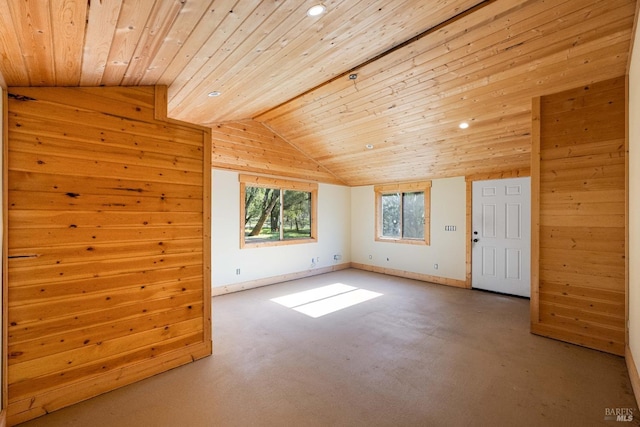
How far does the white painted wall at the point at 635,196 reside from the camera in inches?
86.5

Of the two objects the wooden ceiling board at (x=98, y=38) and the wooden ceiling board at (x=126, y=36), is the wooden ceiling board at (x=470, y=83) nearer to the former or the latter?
the wooden ceiling board at (x=126, y=36)

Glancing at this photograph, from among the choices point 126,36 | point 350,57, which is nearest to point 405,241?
point 350,57

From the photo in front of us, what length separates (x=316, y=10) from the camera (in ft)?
6.12

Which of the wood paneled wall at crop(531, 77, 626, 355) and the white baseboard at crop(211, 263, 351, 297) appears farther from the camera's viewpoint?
the white baseboard at crop(211, 263, 351, 297)

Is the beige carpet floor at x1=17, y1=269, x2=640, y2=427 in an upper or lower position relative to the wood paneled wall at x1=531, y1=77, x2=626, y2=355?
lower

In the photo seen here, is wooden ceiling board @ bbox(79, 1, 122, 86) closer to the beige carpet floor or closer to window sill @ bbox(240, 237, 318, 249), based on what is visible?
the beige carpet floor

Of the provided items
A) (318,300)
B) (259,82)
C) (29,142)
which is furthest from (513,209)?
(29,142)

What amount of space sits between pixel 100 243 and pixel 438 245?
215 inches

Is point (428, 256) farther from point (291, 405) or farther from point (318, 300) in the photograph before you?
point (291, 405)

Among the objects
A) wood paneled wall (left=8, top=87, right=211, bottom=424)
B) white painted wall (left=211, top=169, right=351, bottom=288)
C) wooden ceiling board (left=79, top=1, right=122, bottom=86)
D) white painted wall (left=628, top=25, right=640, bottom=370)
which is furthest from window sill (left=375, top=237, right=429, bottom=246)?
wooden ceiling board (left=79, top=1, right=122, bottom=86)

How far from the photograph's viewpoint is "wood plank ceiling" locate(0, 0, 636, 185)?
1576 mm

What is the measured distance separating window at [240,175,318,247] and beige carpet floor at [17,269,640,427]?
7.03 ft

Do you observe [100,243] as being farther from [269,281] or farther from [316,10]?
[269,281]

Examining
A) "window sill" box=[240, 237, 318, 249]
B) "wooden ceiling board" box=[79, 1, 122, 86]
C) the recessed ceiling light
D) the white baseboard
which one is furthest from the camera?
"window sill" box=[240, 237, 318, 249]
